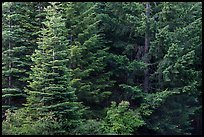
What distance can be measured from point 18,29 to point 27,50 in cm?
121

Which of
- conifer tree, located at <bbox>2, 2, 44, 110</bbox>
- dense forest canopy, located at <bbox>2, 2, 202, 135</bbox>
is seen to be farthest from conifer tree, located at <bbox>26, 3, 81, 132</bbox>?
conifer tree, located at <bbox>2, 2, 44, 110</bbox>

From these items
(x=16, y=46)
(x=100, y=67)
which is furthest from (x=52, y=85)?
(x=16, y=46)

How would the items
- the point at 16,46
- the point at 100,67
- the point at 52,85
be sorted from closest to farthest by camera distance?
the point at 52,85
the point at 16,46
the point at 100,67

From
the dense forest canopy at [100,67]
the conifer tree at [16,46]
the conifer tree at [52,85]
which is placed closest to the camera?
the conifer tree at [52,85]

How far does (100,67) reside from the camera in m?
15.0

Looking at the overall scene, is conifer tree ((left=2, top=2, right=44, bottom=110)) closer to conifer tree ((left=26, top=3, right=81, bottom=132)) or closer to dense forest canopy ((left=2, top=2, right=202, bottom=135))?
dense forest canopy ((left=2, top=2, right=202, bottom=135))

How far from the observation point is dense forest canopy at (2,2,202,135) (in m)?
12.3

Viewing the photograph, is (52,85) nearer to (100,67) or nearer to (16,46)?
(100,67)

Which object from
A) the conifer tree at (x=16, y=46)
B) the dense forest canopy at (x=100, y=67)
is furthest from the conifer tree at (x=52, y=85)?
the conifer tree at (x=16, y=46)

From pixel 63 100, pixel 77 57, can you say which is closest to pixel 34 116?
pixel 63 100

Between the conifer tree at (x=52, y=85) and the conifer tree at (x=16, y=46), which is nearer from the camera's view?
the conifer tree at (x=52, y=85)

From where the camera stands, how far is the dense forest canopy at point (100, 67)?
12289 mm

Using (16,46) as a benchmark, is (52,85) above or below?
below

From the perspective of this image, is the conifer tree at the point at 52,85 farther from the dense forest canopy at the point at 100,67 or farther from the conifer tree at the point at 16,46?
the conifer tree at the point at 16,46
